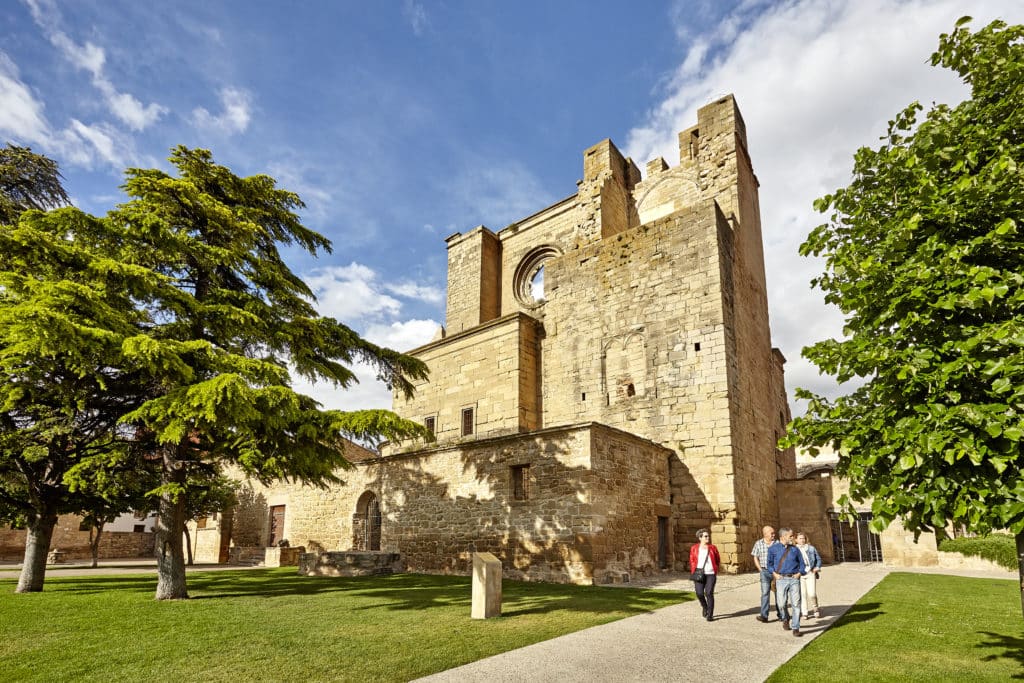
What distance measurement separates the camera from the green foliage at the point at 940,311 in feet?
12.1

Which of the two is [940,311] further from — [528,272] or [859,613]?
[528,272]

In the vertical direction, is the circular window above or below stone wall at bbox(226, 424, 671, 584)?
above

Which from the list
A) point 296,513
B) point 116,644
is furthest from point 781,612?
point 296,513

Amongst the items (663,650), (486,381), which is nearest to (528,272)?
(486,381)

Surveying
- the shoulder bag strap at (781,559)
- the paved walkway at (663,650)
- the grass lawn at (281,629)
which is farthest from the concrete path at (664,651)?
the shoulder bag strap at (781,559)

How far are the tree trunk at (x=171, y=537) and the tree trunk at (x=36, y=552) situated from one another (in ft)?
8.81

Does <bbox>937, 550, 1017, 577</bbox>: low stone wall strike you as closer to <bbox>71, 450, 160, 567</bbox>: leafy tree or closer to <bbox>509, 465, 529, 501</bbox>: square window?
<bbox>509, 465, 529, 501</bbox>: square window

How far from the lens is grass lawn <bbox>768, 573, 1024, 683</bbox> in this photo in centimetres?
513

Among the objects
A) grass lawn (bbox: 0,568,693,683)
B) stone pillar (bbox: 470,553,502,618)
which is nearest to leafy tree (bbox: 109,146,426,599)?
grass lawn (bbox: 0,568,693,683)

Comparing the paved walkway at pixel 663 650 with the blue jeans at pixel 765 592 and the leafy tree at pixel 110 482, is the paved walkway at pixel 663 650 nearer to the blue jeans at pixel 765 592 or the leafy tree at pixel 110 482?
the blue jeans at pixel 765 592

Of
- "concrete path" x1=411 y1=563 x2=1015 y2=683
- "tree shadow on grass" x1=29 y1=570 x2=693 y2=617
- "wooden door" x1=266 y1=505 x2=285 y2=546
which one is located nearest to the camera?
"concrete path" x1=411 y1=563 x2=1015 y2=683

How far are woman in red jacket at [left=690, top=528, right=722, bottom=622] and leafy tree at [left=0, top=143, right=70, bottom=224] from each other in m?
15.2

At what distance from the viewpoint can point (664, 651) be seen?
5.93m

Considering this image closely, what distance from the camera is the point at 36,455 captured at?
10602 millimetres
